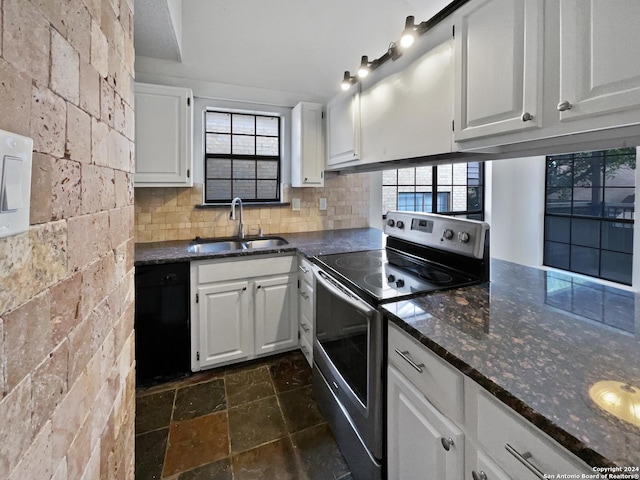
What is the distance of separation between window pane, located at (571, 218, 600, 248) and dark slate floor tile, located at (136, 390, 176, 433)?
4.71m

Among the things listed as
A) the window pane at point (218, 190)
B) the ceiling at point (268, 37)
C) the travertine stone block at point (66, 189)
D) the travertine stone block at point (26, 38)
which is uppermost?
the ceiling at point (268, 37)

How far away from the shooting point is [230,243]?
276 centimetres

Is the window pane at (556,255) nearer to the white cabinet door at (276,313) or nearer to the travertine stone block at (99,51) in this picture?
the white cabinet door at (276,313)

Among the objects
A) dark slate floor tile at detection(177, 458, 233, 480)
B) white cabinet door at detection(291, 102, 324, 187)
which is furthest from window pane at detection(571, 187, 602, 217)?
dark slate floor tile at detection(177, 458, 233, 480)

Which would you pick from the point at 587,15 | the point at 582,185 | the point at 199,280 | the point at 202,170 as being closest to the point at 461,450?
the point at 587,15

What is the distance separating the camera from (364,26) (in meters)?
2.24

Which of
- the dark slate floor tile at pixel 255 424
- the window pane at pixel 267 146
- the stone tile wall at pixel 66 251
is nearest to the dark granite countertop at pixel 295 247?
the window pane at pixel 267 146

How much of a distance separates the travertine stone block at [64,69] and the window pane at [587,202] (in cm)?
488

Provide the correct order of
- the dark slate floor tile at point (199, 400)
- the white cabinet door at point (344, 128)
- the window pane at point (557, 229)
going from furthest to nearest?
1. the window pane at point (557, 229)
2. the white cabinet door at point (344, 128)
3. the dark slate floor tile at point (199, 400)

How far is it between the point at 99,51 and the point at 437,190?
4.36 meters

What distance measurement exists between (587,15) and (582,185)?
3.72m

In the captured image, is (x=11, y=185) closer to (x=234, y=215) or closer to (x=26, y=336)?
(x=26, y=336)

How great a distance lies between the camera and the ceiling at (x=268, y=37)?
201 cm

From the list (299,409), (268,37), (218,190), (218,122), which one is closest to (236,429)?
(299,409)
